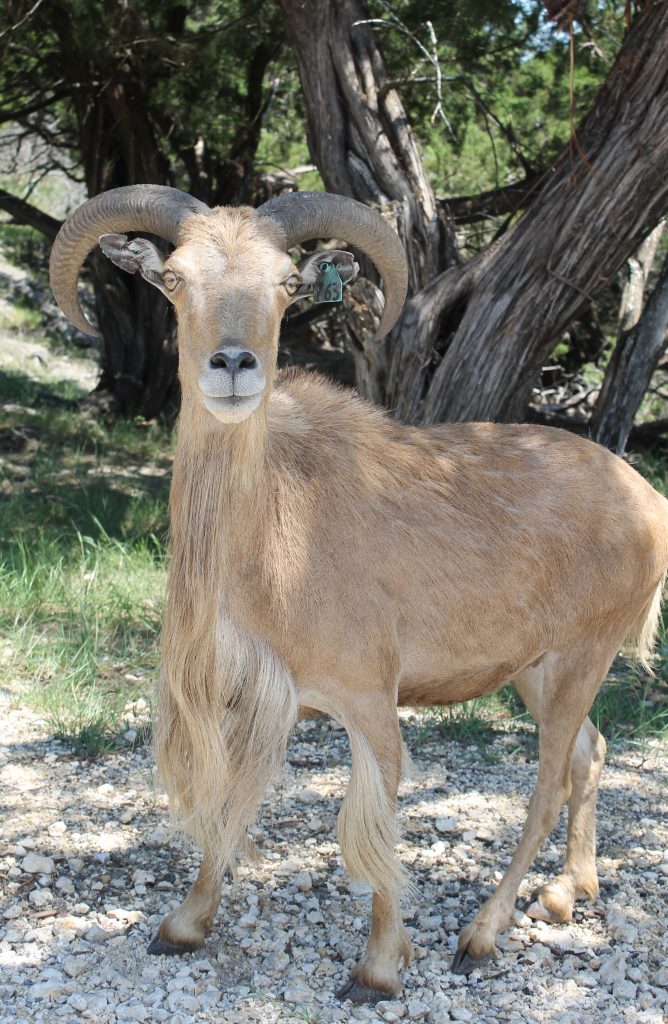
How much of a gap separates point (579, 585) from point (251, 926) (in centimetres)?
176

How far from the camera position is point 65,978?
11.9 ft

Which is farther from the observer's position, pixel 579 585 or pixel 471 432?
pixel 471 432

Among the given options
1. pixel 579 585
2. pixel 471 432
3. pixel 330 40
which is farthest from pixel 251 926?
pixel 330 40

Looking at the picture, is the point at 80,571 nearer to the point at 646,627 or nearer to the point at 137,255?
the point at 137,255

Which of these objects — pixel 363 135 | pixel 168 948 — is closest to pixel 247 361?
pixel 168 948

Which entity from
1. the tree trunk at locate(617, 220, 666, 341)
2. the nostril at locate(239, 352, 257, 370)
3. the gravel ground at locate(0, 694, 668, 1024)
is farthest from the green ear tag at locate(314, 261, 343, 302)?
the tree trunk at locate(617, 220, 666, 341)

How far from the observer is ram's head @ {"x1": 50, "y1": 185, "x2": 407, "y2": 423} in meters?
3.41

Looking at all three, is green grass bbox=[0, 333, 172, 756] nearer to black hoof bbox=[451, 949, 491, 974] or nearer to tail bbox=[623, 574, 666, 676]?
black hoof bbox=[451, 949, 491, 974]

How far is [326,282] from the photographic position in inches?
168

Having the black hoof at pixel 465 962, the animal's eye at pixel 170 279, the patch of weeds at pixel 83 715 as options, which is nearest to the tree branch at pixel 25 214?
the patch of weeds at pixel 83 715

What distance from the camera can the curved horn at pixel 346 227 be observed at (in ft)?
13.5

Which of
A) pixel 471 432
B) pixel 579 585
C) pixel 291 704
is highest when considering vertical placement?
pixel 471 432

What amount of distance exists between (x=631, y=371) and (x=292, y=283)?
4918mm

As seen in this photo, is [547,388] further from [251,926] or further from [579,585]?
[251,926]
